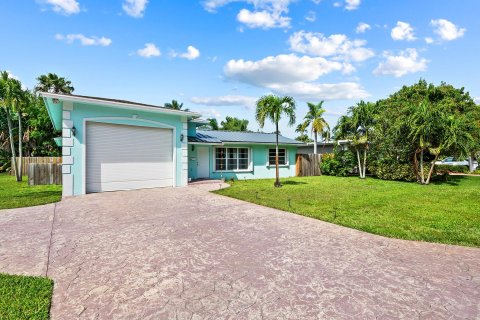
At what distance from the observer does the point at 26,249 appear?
13.7 feet

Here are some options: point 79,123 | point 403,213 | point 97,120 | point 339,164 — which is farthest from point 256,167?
point 403,213

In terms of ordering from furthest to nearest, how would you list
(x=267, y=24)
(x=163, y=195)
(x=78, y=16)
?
(x=267, y=24)
(x=163, y=195)
(x=78, y=16)

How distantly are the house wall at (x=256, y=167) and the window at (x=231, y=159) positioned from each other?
0.30 meters

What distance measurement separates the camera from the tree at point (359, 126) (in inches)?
648

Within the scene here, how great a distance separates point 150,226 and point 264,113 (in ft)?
26.8

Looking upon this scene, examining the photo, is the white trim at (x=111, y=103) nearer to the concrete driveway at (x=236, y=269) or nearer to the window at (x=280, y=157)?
the concrete driveway at (x=236, y=269)

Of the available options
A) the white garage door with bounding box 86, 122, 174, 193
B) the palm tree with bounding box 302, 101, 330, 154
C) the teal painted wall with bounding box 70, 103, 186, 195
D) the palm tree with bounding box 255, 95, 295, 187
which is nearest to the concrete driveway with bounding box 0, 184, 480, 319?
the teal painted wall with bounding box 70, 103, 186, 195

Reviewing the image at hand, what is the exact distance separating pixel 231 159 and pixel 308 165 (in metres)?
7.05

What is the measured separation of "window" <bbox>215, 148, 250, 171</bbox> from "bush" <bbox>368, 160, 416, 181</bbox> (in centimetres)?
911

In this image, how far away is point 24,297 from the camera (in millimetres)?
2676

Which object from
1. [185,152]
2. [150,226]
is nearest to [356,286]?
[150,226]

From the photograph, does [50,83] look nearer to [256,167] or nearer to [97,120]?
[97,120]

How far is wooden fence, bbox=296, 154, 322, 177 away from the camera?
19594 mm

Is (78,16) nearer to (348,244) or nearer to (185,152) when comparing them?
(185,152)
